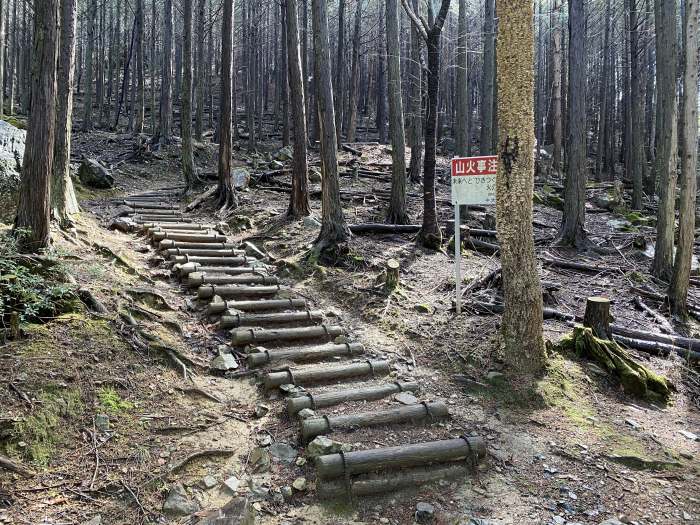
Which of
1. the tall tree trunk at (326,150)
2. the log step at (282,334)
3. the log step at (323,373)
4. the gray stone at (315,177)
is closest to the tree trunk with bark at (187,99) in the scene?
the gray stone at (315,177)

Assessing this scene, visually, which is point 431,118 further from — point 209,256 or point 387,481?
point 387,481

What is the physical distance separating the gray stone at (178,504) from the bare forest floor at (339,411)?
0.07 metres

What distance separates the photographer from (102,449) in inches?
151

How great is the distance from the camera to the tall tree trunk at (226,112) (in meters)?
12.8

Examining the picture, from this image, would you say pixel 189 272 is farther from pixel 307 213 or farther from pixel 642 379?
pixel 642 379

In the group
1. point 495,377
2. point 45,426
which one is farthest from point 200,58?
point 45,426

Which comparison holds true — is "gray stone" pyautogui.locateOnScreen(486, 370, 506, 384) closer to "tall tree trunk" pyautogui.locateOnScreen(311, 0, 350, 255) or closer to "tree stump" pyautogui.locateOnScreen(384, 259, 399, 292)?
"tree stump" pyautogui.locateOnScreen(384, 259, 399, 292)

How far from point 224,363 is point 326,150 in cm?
508

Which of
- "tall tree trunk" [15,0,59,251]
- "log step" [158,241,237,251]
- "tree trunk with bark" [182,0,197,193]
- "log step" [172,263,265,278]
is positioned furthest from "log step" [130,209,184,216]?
"tall tree trunk" [15,0,59,251]

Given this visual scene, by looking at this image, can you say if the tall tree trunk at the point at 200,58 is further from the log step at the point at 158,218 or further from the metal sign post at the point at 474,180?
the metal sign post at the point at 474,180

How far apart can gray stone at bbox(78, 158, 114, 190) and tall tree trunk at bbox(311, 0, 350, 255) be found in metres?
8.13

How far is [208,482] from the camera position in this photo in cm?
376

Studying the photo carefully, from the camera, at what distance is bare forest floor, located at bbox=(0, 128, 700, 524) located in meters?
3.62

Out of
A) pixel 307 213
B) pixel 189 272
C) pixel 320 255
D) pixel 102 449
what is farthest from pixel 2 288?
pixel 307 213
